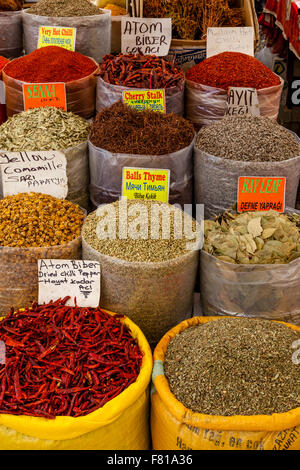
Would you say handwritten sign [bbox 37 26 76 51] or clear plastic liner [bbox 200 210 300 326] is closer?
clear plastic liner [bbox 200 210 300 326]

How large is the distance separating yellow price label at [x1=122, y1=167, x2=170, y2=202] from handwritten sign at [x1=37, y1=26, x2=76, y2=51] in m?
1.00

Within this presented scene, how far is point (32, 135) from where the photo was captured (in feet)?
6.04

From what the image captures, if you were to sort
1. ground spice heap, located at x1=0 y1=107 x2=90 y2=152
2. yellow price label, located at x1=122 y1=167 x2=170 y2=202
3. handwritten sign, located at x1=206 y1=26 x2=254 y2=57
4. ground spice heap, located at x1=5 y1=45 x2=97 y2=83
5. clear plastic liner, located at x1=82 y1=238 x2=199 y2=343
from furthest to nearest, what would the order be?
1. handwritten sign, located at x1=206 y1=26 x2=254 y2=57
2. ground spice heap, located at x1=5 y1=45 x2=97 y2=83
3. ground spice heap, located at x1=0 y1=107 x2=90 y2=152
4. yellow price label, located at x1=122 y1=167 x2=170 y2=202
5. clear plastic liner, located at x1=82 y1=238 x2=199 y2=343

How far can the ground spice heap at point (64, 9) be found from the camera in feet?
7.87

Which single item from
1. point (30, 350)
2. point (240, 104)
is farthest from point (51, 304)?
point (240, 104)

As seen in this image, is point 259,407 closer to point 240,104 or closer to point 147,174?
point 147,174

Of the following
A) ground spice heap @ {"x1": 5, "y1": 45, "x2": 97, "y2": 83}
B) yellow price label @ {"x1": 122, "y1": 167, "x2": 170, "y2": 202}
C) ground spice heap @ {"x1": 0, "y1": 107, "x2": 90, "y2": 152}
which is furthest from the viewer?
ground spice heap @ {"x1": 5, "y1": 45, "x2": 97, "y2": 83}

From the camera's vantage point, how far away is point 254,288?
1473 mm

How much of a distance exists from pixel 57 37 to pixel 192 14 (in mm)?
812

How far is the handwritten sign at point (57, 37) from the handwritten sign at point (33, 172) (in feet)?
2.87

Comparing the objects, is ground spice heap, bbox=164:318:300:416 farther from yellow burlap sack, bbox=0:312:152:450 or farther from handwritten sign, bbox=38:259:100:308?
handwritten sign, bbox=38:259:100:308

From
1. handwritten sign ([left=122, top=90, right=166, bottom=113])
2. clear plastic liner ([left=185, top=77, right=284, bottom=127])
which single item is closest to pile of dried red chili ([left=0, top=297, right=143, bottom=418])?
handwritten sign ([left=122, top=90, right=166, bottom=113])

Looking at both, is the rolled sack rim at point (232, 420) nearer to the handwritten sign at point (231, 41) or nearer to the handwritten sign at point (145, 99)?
the handwritten sign at point (145, 99)

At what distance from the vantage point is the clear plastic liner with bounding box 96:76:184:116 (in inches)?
80.9
